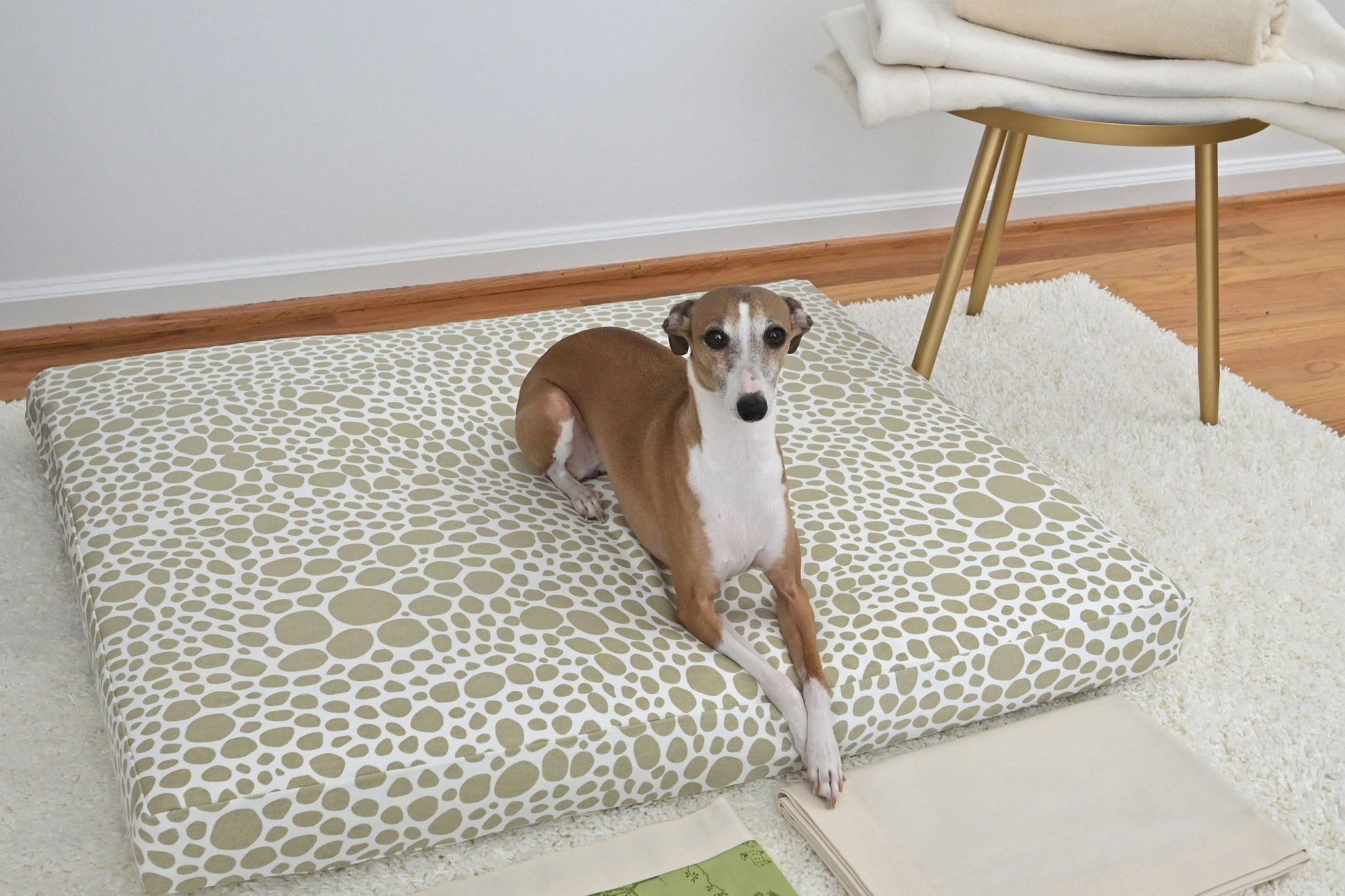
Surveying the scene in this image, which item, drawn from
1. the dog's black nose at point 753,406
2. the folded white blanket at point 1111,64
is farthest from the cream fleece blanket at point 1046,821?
the folded white blanket at point 1111,64

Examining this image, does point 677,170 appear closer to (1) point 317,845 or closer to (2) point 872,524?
(2) point 872,524

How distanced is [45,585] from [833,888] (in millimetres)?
1272

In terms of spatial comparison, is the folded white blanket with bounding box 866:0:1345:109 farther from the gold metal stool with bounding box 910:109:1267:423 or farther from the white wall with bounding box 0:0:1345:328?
the white wall with bounding box 0:0:1345:328

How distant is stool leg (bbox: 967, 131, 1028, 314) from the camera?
8.38 feet

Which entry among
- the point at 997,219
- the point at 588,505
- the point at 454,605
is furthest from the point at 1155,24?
the point at 454,605

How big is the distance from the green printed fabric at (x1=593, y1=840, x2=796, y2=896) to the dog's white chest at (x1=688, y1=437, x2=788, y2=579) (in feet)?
1.16

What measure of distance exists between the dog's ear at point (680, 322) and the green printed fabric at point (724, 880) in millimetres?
613

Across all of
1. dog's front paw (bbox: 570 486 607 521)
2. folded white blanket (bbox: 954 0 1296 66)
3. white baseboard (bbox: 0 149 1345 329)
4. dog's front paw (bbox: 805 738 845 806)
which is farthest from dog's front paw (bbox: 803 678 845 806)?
white baseboard (bbox: 0 149 1345 329)

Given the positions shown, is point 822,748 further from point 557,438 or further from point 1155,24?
point 1155,24

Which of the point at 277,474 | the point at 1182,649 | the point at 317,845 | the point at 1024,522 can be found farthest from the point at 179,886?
the point at 1182,649

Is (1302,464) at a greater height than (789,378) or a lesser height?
lesser

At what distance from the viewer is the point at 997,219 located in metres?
2.65

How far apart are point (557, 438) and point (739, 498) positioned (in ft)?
1.40

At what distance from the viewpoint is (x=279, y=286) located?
2.84 m
